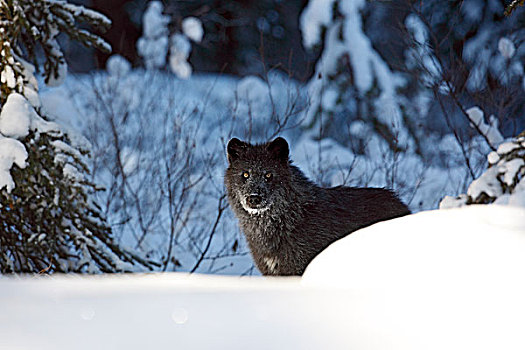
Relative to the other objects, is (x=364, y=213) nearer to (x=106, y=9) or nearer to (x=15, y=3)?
(x=15, y=3)

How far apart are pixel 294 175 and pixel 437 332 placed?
3.85 metres

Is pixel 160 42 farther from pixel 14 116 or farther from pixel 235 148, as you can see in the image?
pixel 14 116

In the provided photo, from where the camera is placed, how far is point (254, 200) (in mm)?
5594

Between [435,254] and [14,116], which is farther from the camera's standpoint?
[14,116]

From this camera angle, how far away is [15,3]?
211 inches

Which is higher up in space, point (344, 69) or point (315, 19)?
point (315, 19)

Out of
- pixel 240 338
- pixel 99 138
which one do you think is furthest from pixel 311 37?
pixel 240 338

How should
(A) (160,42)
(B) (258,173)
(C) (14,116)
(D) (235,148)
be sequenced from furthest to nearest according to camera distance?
(A) (160,42), (D) (235,148), (B) (258,173), (C) (14,116)

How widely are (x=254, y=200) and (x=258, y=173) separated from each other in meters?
0.29

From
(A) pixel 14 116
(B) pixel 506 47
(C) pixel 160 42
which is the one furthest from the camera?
(C) pixel 160 42

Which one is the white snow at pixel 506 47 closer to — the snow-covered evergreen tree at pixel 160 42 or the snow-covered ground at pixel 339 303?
the snow-covered evergreen tree at pixel 160 42

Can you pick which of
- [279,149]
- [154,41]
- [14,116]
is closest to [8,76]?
[14,116]

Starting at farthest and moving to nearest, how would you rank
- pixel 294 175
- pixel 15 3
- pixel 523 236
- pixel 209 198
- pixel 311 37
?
pixel 311 37
pixel 209 198
pixel 294 175
pixel 15 3
pixel 523 236

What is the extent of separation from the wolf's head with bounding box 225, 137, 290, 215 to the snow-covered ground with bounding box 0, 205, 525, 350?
266cm
